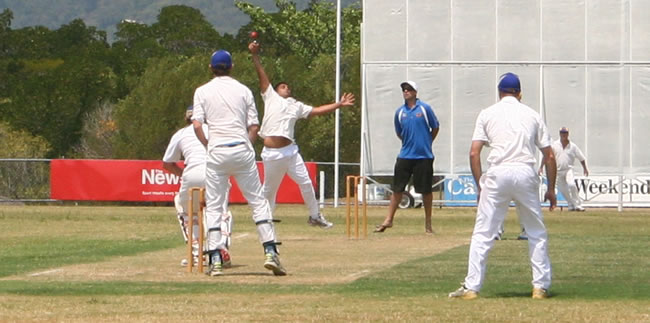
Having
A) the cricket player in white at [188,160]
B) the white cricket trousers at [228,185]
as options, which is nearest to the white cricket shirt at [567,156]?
the cricket player in white at [188,160]

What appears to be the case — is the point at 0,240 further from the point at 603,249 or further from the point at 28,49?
the point at 28,49

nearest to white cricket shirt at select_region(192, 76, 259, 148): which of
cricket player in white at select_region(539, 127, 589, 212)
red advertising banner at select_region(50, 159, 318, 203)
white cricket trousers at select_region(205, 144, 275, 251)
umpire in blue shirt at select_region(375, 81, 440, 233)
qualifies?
white cricket trousers at select_region(205, 144, 275, 251)

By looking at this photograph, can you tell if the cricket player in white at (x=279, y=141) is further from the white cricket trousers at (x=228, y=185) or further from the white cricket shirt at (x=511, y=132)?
the white cricket shirt at (x=511, y=132)

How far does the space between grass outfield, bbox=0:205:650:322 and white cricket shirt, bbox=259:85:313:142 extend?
139 cm

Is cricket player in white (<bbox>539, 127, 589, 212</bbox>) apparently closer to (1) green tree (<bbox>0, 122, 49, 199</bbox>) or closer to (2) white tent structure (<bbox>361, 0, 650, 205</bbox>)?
(2) white tent structure (<bbox>361, 0, 650, 205</bbox>)

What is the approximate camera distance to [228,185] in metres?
13.9

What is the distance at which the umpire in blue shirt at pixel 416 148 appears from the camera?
67.0 ft

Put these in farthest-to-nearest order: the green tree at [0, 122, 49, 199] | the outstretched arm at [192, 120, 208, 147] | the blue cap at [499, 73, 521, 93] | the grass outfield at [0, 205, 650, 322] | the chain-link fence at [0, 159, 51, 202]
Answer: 1. the green tree at [0, 122, 49, 199]
2. the chain-link fence at [0, 159, 51, 202]
3. the outstretched arm at [192, 120, 208, 147]
4. the blue cap at [499, 73, 521, 93]
5. the grass outfield at [0, 205, 650, 322]

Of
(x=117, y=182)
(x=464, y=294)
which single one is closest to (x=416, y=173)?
(x=464, y=294)

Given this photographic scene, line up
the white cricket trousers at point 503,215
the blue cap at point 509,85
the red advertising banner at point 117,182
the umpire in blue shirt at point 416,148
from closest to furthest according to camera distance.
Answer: the white cricket trousers at point 503,215 → the blue cap at point 509,85 → the umpire in blue shirt at point 416,148 → the red advertising banner at point 117,182

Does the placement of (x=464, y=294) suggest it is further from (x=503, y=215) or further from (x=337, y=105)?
(x=337, y=105)

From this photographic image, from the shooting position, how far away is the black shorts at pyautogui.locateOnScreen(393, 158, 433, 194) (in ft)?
67.4

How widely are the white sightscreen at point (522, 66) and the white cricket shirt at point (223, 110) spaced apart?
81.7 feet

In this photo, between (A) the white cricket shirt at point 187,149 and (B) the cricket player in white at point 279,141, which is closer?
(A) the white cricket shirt at point 187,149
